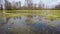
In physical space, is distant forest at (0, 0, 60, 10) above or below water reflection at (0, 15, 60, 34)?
above

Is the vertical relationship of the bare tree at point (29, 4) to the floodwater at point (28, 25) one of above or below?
above

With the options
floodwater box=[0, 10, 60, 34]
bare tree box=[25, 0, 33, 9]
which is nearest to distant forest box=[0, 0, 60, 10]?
bare tree box=[25, 0, 33, 9]

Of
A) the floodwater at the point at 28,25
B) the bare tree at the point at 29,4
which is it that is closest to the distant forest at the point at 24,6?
the bare tree at the point at 29,4

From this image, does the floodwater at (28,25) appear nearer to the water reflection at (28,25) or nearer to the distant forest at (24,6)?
the water reflection at (28,25)

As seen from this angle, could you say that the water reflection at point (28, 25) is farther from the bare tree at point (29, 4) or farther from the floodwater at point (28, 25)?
the bare tree at point (29, 4)

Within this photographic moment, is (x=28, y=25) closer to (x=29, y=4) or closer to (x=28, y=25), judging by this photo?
(x=28, y=25)

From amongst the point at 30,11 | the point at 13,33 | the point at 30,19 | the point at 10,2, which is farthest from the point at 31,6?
the point at 13,33

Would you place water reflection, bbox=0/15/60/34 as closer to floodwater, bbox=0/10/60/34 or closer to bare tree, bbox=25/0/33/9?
floodwater, bbox=0/10/60/34

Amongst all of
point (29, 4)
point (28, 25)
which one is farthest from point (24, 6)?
point (28, 25)

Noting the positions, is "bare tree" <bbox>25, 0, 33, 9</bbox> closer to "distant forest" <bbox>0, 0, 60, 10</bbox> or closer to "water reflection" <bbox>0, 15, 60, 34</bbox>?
"distant forest" <bbox>0, 0, 60, 10</bbox>

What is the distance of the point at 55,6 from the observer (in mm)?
1581

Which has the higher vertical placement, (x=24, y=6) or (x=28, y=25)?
(x=24, y=6)

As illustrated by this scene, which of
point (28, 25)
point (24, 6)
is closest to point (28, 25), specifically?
point (28, 25)

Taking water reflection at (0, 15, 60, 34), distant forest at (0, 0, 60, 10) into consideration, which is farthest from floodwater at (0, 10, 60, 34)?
distant forest at (0, 0, 60, 10)
